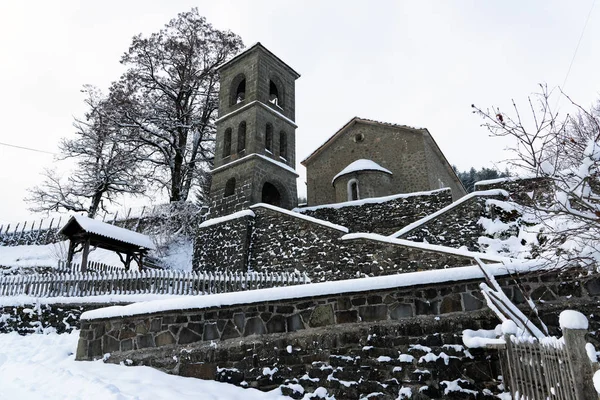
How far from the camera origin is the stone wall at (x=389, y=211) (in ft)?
55.2

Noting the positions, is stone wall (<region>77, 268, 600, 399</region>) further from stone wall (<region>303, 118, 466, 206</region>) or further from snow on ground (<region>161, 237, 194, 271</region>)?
stone wall (<region>303, 118, 466, 206</region>)

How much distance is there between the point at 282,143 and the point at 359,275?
1089 centimetres

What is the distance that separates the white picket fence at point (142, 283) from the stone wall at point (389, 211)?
221 inches

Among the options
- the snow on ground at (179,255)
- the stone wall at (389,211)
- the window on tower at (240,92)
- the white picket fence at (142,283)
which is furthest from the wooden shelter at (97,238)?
the window on tower at (240,92)

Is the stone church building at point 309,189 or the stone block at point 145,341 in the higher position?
the stone church building at point 309,189

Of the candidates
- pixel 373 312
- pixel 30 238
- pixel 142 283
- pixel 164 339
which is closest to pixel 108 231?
pixel 142 283

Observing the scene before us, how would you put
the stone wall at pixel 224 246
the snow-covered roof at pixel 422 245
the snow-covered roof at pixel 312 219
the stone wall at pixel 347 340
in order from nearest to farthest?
the stone wall at pixel 347 340, the snow-covered roof at pixel 422 245, the snow-covered roof at pixel 312 219, the stone wall at pixel 224 246

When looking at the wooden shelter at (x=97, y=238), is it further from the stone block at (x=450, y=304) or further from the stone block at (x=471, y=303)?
the stone block at (x=471, y=303)

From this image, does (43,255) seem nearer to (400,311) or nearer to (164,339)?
(164,339)

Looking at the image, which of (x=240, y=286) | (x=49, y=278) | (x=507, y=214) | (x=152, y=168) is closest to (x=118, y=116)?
(x=152, y=168)

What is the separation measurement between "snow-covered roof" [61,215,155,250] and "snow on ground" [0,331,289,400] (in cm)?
823

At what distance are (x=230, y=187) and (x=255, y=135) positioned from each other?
285cm

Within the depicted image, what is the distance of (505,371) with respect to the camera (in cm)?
436

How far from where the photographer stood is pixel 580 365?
3.20 m
